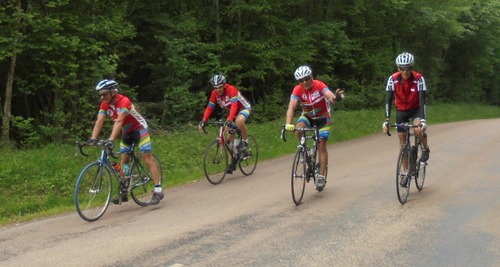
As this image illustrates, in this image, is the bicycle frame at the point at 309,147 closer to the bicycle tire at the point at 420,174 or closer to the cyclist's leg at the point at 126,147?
the bicycle tire at the point at 420,174

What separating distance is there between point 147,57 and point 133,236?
14.6 metres

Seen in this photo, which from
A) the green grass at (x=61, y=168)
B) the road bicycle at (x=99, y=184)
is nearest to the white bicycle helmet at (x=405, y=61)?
the road bicycle at (x=99, y=184)

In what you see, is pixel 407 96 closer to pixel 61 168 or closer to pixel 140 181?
pixel 140 181

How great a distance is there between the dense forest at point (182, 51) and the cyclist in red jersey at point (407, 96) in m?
9.19

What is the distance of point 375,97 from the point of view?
30234 mm

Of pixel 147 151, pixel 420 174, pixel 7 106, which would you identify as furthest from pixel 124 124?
pixel 7 106

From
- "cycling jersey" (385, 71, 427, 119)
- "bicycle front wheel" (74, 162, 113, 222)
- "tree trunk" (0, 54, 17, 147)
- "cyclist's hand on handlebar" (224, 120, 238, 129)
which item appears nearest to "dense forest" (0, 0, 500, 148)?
"tree trunk" (0, 54, 17, 147)

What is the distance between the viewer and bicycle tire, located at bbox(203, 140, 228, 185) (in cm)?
1023

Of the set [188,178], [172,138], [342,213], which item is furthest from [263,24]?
[342,213]

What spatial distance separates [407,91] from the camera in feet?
27.2

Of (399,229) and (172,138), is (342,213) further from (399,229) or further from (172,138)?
(172,138)

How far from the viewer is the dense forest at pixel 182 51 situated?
13.7 metres

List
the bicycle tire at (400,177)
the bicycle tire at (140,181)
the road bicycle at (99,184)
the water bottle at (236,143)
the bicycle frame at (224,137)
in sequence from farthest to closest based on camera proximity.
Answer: the water bottle at (236,143) < the bicycle frame at (224,137) < the bicycle tire at (140,181) < the bicycle tire at (400,177) < the road bicycle at (99,184)

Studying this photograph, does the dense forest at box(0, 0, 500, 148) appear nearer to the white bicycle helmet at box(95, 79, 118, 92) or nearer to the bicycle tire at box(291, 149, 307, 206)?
the white bicycle helmet at box(95, 79, 118, 92)
